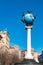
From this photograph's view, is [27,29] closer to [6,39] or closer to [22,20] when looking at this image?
[22,20]

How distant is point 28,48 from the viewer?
4009cm

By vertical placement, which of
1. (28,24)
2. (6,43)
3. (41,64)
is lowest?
(41,64)

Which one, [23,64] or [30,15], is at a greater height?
[30,15]

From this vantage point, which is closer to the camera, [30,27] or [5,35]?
[30,27]

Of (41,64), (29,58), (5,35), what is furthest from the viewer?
(5,35)

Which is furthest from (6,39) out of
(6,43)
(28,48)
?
(28,48)

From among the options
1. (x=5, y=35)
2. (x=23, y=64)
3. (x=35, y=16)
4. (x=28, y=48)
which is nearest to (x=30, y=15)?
(x=35, y=16)

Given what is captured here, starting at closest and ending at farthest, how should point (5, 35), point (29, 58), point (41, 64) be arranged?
point (41, 64) → point (29, 58) → point (5, 35)

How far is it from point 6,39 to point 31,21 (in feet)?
378

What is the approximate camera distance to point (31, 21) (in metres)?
39.7

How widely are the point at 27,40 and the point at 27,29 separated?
1336mm

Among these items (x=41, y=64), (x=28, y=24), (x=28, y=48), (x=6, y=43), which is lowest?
(x=41, y=64)

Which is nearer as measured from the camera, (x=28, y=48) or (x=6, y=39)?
(x=28, y=48)

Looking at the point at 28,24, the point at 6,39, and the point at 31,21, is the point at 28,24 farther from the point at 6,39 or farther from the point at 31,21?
the point at 6,39
